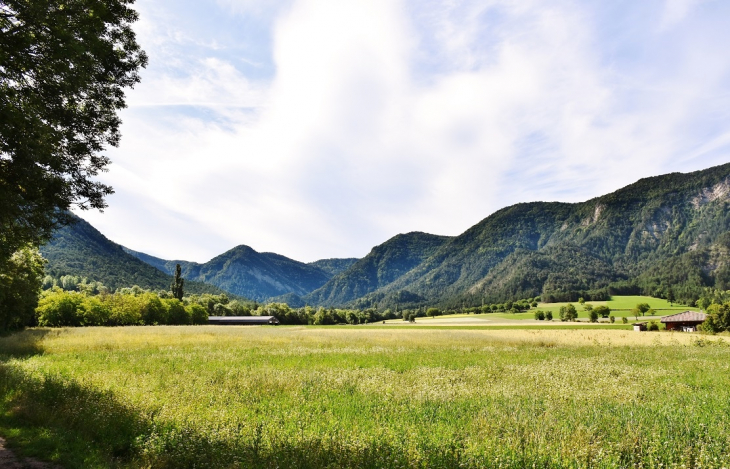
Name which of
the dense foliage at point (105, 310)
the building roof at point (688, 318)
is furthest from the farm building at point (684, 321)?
the dense foliage at point (105, 310)

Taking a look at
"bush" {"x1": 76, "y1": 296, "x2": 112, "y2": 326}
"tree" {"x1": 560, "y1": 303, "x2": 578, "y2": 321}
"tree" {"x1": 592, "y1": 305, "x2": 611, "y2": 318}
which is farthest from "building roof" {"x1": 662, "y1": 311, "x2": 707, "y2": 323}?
"bush" {"x1": 76, "y1": 296, "x2": 112, "y2": 326}

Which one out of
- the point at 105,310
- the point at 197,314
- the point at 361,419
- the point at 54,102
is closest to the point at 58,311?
the point at 105,310

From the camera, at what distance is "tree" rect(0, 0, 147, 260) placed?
8.60 metres

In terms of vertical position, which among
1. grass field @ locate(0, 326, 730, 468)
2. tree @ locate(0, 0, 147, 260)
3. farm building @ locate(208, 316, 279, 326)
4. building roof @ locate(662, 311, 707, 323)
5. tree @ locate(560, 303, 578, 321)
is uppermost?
tree @ locate(0, 0, 147, 260)

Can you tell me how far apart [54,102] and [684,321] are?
114 meters

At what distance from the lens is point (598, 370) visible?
18125 millimetres

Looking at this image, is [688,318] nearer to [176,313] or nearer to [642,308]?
[642,308]

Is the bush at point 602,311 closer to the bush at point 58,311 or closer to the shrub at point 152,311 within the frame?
the shrub at point 152,311

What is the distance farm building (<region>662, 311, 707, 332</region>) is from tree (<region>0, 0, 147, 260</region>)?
107 meters

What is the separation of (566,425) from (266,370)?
13.3 m

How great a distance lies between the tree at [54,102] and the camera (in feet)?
28.2

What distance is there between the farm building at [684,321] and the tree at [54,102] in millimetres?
106845

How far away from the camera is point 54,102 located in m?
10.6

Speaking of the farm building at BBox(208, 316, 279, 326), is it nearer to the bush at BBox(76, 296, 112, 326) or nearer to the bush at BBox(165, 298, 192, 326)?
the bush at BBox(165, 298, 192, 326)
